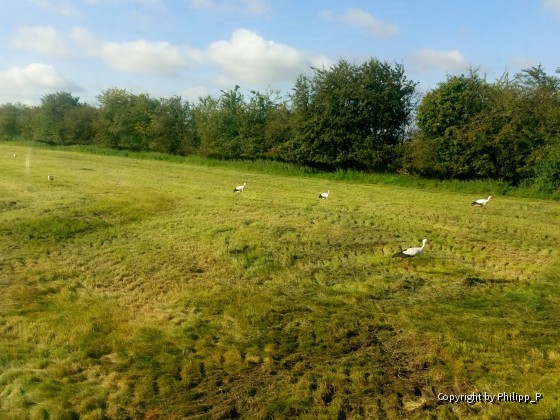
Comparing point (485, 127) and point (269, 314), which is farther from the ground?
point (485, 127)

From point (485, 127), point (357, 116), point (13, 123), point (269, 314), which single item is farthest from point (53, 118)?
point (269, 314)

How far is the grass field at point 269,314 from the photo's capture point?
5496 mm

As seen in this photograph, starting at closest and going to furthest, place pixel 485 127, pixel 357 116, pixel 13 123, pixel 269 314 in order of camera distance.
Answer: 1. pixel 269 314
2. pixel 485 127
3. pixel 357 116
4. pixel 13 123

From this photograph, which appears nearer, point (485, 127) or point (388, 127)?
point (485, 127)

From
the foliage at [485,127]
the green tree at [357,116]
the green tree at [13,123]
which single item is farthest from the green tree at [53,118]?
the foliage at [485,127]

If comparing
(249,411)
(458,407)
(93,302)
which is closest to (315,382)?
(249,411)

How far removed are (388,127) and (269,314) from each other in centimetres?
2540

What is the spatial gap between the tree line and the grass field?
10805 mm

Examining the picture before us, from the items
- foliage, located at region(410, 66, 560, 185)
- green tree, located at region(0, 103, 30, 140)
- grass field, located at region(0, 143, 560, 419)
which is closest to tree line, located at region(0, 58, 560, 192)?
foliage, located at region(410, 66, 560, 185)

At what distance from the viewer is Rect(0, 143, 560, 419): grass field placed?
216 inches

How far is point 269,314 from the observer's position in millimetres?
7879

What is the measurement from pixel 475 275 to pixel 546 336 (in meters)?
2.99

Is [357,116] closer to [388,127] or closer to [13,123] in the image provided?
[388,127]

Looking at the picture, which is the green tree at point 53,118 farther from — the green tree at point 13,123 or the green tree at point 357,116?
the green tree at point 357,116
